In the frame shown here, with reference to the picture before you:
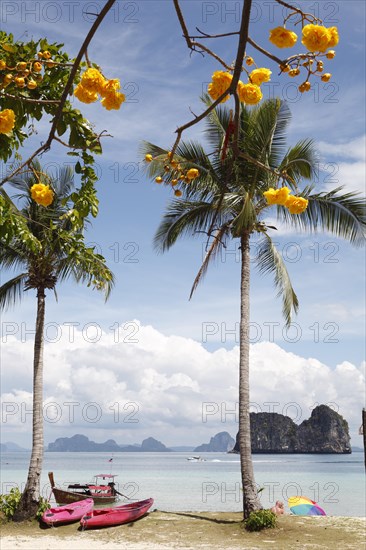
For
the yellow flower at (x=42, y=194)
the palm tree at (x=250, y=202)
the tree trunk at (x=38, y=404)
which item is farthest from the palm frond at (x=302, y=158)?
the yellow flower at (x=42, y=194)

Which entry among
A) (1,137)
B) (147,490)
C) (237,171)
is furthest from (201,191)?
(147,490)

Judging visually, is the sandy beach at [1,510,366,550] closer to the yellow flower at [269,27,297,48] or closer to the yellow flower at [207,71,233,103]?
the yellow flower at [207,71,233,103]

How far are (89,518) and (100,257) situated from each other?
20.2 feet

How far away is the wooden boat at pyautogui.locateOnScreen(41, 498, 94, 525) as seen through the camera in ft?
52.3

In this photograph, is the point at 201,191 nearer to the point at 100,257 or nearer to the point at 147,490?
the point at 100,257

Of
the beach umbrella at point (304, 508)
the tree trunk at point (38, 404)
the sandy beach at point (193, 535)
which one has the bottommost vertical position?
the beach umbrella at point (304, 508)

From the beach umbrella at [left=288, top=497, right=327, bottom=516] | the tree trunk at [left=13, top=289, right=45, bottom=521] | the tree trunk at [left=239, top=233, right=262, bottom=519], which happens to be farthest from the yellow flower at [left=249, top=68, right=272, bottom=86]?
the beach umbrella at [left=288, top=497, right=327, bottom=516]

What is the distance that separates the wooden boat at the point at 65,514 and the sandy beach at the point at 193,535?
0.19 m

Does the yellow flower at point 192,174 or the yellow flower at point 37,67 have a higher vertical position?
the yellow flower at point 37,67

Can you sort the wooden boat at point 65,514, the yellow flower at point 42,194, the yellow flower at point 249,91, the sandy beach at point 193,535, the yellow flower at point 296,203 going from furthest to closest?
the wooden boat at point 65,514 < the sandy beach at point 193,535 < the yellow flower at point 42,194 < the yellow flower at point 296,203 < the yellow flower at point 249,91

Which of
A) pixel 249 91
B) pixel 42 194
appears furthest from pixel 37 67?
pixel 249 91

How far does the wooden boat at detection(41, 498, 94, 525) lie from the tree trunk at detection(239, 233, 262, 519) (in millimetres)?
3984

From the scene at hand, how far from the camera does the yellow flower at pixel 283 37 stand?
95.5 inches

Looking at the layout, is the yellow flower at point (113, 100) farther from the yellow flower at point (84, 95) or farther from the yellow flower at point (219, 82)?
the yellow flower at point (219, 82)
